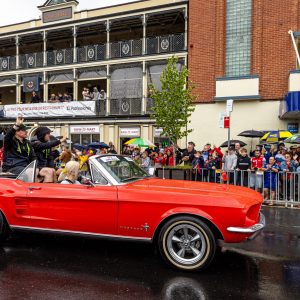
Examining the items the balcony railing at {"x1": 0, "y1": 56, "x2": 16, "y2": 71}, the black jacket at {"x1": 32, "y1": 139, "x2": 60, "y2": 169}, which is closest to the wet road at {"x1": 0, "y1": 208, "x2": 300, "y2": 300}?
the black jacket at {"x1": 32, "y1": 139, "x2": 60, "y2": 169}

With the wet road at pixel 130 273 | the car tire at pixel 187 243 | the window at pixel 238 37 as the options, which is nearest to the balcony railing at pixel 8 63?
the window at pixel 238 37

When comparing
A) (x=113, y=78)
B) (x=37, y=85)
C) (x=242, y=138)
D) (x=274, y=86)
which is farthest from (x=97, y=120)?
(x=274, y=86)

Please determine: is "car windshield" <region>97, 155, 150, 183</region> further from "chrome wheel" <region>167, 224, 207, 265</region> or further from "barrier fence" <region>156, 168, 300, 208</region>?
"barrier fence" <region>156, 168, 300, 208</region>

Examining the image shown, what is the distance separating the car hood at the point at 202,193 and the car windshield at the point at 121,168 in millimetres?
207

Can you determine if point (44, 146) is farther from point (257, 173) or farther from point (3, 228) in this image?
point (257, 173)

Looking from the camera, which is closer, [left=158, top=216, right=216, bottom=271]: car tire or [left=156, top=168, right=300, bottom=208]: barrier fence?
[left=158, top=216, right=216, bottom=271]: car tire

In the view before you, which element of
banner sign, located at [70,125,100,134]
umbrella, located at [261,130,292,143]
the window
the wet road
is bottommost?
the wet road

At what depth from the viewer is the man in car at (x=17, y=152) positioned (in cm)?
608

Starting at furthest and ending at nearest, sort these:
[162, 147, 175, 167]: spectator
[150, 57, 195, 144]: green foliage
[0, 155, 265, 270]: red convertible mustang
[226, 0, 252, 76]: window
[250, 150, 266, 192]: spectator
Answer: [226, 0, 252, 76]: window
[162, 147, 175, 167]: spectator
[150, 57, 195, 144]: green foliage
[250, 150, 266, 192]: spectator
[0, 155, 265, 270]: red convertible mustang

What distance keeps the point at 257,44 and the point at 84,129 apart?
40.4 feet

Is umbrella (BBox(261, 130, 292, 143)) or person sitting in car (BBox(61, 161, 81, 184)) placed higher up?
umbrella (BBox(261, 130, 292, 143))

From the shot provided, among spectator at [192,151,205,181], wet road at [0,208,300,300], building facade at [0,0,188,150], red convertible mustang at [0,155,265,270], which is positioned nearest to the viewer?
wet road at [0,208,300,300]

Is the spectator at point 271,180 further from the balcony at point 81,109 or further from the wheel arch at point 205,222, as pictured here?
the balcony at point 81,109

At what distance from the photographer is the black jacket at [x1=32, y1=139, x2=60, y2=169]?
21.8 ft
